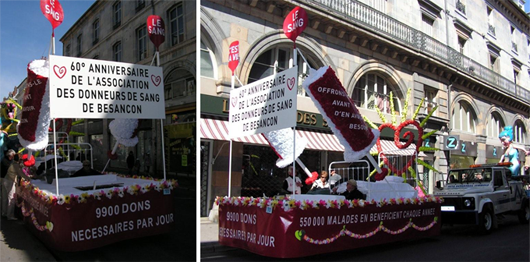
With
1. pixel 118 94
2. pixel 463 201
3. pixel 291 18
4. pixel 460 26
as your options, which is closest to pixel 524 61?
pixel 460 26

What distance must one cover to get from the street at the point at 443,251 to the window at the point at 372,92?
4380 mm

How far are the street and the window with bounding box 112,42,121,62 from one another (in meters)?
4.65

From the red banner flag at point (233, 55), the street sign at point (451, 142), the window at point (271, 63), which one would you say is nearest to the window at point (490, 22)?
the street sign at point (451, 142)

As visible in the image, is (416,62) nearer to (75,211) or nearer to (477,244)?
(477,244)

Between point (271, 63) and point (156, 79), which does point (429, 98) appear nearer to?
point (271, 63)

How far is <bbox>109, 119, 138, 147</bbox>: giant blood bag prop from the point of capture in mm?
1696

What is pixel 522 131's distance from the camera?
15789 mm

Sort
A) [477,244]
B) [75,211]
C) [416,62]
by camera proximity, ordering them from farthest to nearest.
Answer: [416,62], [477,244], [75,211]

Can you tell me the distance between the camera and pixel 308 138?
32.5 feet

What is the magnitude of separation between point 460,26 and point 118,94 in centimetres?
1516

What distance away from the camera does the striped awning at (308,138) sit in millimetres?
6219

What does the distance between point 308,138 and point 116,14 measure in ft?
27.7

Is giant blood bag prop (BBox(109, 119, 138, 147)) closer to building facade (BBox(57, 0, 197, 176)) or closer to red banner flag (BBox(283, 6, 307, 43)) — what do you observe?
building facade (BBox(57, 0, 197, 176))

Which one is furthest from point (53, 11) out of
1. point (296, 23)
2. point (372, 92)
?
point (372, 92)
